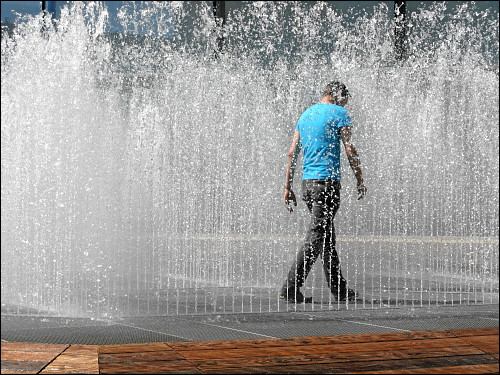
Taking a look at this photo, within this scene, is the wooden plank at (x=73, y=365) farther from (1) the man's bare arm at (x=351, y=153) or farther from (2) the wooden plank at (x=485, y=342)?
(1) the man's bare arm at (x=351, y=153)

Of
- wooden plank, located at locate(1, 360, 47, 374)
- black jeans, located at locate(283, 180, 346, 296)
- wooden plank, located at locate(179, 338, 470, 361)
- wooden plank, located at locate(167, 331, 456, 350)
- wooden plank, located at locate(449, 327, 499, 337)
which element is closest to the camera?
wooden plank, located at locate(1, 360, 47, 374)

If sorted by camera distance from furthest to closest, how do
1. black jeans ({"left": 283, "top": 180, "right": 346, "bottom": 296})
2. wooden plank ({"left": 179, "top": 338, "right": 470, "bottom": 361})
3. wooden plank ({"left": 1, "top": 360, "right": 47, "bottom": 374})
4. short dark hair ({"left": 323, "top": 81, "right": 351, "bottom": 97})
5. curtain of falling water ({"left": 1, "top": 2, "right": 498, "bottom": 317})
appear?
curtain of falling water ({"left": 1, "top": 2, "right": 498, "bottom": 317}) < short dark hair ({"left": 323, "top": 81, "right": 351, "bottom": 97}) < black jeans ({"left": 283, "top": 180, "right": 346, "bottom": 296}) < wooden plank ({"left": 179, "top": 338, "right": 470, "bottom": 361}) < wooden plank ({"left": 1, "top": 360, "right": 47, "bottom": 374})

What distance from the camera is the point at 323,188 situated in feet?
15.8

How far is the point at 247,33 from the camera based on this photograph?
1386 centimetres

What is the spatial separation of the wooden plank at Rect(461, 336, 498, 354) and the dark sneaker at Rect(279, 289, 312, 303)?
163 centimetres

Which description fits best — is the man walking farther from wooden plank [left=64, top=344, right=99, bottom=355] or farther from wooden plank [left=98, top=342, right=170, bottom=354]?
wooden plank [left=64, top=344, right=99, bottom=355]

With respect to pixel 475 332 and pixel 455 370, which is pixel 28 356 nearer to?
pixel 455 370

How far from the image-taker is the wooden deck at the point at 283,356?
9.14ft

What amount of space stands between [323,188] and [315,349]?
1.78 m

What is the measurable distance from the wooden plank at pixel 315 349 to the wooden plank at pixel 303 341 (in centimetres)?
6

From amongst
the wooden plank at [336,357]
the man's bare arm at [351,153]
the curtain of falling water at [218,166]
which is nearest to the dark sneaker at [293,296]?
the curtain of falling water at [218,166]

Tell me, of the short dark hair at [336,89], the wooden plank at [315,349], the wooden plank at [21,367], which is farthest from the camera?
the short dark hair at [336,89]

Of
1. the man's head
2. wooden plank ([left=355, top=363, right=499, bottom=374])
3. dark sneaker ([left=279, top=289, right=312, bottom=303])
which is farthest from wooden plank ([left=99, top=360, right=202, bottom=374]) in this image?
the man's head

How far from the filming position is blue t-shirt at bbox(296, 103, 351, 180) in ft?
15.8
